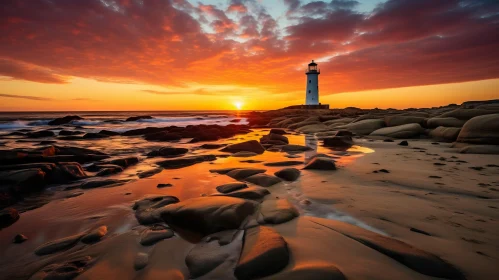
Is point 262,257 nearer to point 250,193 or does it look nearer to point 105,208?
point 250,193

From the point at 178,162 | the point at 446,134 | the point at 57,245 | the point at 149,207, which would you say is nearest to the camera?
the point at 57,245

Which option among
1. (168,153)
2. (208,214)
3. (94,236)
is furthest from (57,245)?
(168,153)

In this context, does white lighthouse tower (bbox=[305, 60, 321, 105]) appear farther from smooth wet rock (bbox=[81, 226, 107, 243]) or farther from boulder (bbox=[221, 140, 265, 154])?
smooth wet rock (bbox=[81, 226, 107, 243])

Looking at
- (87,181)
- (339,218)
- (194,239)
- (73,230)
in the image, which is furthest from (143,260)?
(87,181)

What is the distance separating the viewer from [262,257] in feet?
4.87

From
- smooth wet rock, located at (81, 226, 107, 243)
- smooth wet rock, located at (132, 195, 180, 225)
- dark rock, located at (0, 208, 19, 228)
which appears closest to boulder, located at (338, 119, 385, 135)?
smooth wet rock, located at (132, 195, 180, 225)

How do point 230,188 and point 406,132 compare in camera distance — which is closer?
point 230,188

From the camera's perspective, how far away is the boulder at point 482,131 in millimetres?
5790

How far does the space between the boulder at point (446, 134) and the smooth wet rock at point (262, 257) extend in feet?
A: 27.7

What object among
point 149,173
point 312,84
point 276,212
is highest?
point 312,84

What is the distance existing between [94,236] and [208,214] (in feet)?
3.16

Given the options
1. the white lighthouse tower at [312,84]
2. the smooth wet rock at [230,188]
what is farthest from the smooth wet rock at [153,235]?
the white lighthouse tower at [312,84]

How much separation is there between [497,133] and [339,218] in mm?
6261

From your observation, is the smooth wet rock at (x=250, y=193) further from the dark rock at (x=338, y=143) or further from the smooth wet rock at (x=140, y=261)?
the dark rock at (x=338, y=143)
